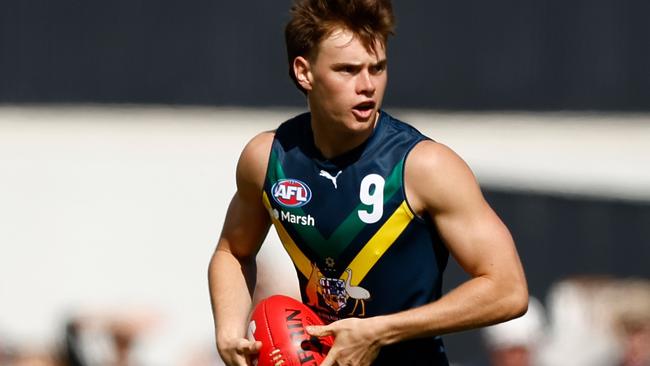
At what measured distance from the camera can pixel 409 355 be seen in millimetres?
5285

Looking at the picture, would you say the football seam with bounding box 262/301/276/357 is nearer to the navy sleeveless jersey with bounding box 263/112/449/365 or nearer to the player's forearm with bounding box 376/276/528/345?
the navy sleeveless jersey with bounding box 263/112/449/365

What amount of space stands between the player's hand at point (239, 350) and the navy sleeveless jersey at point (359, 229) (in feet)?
1.25

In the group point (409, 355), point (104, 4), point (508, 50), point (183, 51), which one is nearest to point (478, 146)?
point (508, 50)

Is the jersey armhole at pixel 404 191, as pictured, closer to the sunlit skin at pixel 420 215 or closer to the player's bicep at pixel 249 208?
the sunlit skin at pixel 420 215

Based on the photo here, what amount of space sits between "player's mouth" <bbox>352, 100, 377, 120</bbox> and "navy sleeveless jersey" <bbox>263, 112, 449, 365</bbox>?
18 cm

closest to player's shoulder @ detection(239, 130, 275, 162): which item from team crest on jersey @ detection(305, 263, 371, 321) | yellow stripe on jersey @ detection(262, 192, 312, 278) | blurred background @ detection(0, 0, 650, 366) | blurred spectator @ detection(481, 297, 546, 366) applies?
yellow stripe on jersey @ detection(262, 192, 312, 278)

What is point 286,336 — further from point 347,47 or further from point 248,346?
point 347,47

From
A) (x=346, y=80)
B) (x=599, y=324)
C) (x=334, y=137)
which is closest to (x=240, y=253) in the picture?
(x=334, y=137)

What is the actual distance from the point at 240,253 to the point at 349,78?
3.42 feet

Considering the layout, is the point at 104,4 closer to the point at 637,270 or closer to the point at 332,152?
the point at 637,270

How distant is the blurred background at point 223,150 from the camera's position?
402 inches

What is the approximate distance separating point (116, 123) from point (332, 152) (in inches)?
279

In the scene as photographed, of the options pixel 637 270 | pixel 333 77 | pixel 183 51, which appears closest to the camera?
pixel 333 77

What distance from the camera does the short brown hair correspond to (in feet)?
16.2
